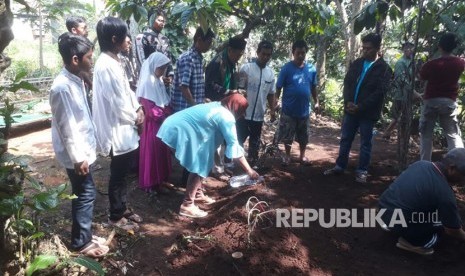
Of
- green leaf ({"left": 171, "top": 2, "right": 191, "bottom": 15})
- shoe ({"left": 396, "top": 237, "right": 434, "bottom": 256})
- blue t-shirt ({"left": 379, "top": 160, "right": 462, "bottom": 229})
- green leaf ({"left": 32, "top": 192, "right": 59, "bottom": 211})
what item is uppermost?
green leaf ({"left": 171, "top": 2, "right": 191, "bottom": 15})

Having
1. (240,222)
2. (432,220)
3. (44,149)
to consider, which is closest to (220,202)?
(240,222)

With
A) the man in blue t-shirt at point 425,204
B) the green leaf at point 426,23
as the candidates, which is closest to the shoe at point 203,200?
the man in blue t-shirt at point 425,204

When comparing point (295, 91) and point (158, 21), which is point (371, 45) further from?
point (158, 21)

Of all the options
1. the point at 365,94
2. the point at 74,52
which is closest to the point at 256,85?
the point at 365,94

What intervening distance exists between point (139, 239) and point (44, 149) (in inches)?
147

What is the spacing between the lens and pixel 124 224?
3068 mm

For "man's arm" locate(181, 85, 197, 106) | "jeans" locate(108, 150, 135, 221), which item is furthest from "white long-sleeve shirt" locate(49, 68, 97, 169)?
"man's arm" locate(181, 85, 197, 106)

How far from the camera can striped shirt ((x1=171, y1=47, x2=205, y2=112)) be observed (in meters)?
3.72

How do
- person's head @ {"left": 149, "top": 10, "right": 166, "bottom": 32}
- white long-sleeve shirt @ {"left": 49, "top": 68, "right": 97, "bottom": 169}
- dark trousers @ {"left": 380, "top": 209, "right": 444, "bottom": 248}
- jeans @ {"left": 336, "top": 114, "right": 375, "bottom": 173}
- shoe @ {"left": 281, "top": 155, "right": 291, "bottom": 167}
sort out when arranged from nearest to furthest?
white long-sleeve shirt @ {"left": 49, "top": 68, "right": 97, "bottom": 169}, dark trousers @ {"left": 380, "top": 209, "right": 444, "bottom": 248}, jeans @ {"left": 336, "top": 114, "right": 375, "bottom": 173}, person's head @ {"left": 149, "top": 10, "right": 166, "bottom": 32}, shoe @ {"left": 281, "top": 155, "right": 291, "bottom": 167}

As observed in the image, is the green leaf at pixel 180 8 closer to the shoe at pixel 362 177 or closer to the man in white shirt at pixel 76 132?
the man in white shirt at pixel 76 132

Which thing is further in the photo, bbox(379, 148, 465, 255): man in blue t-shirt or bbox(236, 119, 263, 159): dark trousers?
bbox(236, 119, 263, 159): dark trousers

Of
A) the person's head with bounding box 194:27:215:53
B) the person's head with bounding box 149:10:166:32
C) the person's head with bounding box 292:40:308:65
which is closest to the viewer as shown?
the person's head with bounding box 194:27:215:53

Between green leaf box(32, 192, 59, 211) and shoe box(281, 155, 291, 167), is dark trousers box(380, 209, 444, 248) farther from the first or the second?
green leaf box(32, 192, 59, 211)

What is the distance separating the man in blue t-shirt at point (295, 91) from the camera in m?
4.33
